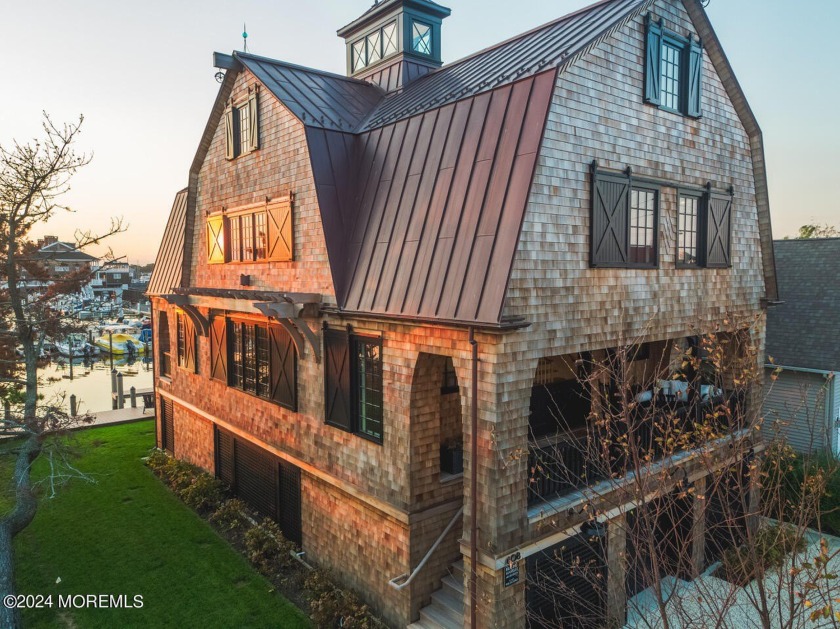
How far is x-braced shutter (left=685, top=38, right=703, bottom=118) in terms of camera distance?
1069 centimetres

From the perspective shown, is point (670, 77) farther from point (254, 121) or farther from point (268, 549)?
point (268, 549)

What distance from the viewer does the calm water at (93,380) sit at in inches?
1276

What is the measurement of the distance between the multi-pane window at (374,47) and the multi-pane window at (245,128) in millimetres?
5434

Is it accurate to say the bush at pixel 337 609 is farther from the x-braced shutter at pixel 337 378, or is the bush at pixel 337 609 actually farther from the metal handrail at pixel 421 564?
the x-braced shutter at pixel 337 378

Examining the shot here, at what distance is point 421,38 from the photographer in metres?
16.9

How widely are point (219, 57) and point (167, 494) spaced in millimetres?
12018

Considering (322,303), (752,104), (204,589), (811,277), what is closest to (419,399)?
(322,303)

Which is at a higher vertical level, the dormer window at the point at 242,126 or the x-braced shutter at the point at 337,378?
the dormer window at the point at 242,126

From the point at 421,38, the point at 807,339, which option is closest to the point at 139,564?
the point at 421,38

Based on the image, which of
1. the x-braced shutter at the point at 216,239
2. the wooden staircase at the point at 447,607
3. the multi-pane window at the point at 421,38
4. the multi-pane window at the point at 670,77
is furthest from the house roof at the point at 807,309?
the x-braced shutter at the point at 216,239

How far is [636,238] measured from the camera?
32.9 ft

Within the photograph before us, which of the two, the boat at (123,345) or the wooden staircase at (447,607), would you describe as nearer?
the wooden staircase at (447,607)

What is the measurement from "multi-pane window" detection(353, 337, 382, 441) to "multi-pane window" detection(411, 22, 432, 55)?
10819 mm

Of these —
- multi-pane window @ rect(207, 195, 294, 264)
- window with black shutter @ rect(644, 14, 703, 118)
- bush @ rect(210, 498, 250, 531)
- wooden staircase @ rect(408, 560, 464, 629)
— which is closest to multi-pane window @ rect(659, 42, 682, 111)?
window with black shutter @ rect(644, 14, 703, 118)
